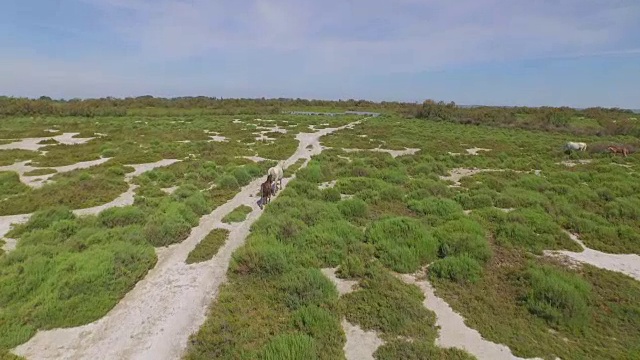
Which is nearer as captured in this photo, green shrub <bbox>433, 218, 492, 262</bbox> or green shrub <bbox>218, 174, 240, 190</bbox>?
green shrub <bbox>433, 218, 492, 262</bbox>

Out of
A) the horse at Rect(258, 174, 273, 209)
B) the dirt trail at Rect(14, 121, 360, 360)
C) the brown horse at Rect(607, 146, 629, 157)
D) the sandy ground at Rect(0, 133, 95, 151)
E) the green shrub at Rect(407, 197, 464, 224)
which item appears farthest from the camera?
the sandy ground at Rect(0, 133, 95, 151)

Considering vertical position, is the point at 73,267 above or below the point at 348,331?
above

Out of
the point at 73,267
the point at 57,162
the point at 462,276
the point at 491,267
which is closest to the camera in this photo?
the point at 73,267

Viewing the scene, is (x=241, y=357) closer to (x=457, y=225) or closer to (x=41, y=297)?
(x=41, y=297)

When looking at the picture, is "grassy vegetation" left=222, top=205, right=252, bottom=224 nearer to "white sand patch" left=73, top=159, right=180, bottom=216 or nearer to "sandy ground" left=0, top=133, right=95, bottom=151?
"white sand patch" left=73, top=159, right=180, bottom=216

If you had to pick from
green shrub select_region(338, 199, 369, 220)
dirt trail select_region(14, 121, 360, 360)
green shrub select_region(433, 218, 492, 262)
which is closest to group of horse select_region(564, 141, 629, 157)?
green shrub select_region(433, 218, 492, 262)

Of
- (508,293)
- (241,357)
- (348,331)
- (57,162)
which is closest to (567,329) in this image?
(508,293)
